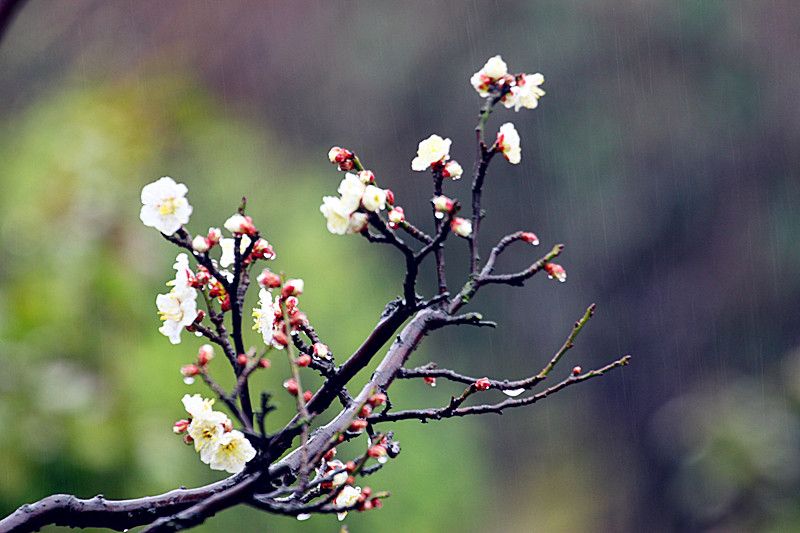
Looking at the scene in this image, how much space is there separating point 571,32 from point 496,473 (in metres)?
3.94

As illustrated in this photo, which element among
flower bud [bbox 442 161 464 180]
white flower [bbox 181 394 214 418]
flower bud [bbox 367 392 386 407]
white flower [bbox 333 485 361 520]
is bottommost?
white flower [bbox 333 485 361 520]

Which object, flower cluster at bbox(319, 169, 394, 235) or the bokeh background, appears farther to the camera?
the bokeh background

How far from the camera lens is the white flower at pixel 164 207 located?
22.8 inches

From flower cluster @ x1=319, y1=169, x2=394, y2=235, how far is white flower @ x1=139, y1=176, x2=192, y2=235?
0.38ft

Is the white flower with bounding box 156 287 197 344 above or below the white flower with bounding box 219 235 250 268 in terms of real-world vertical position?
below

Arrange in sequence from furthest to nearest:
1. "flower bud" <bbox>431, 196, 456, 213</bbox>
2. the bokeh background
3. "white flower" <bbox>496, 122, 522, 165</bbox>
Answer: the bokeh background → "white flower" <bbox>496, 122, 522, 165</bbox> → "flower bud" <bbox>431, 196, 456, 213</bbox>

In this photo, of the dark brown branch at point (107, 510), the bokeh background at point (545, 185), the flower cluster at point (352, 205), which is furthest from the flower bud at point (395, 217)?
the bokeh background at point (545, 185)

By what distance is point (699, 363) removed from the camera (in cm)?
623

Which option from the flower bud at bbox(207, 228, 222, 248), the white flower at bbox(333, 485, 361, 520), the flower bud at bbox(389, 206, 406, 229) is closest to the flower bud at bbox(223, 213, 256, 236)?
the flower bud at bbox(207, 228, 222, 248)

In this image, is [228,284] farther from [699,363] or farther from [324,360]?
[699,363]

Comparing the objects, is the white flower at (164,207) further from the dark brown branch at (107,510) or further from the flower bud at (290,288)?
the dark brown branch at (107,510)

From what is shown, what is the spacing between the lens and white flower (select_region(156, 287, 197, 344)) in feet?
1.95

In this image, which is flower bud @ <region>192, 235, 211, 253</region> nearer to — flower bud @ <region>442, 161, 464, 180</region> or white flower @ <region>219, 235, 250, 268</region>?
white flower @ <region>219, 235, 250, 268</region>

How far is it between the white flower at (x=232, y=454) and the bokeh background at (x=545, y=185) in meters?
2.53
